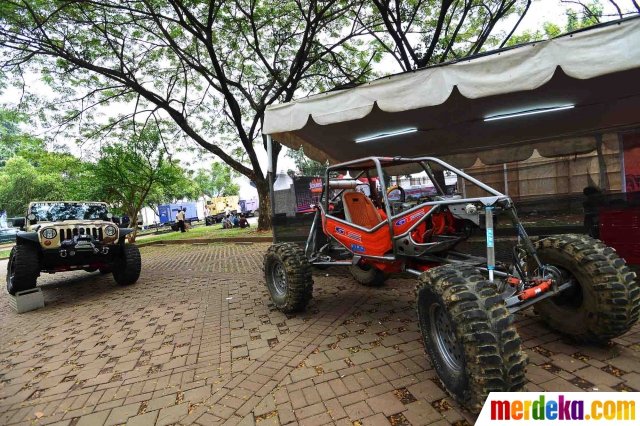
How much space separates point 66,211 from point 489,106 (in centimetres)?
905

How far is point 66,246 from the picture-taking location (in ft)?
19.4

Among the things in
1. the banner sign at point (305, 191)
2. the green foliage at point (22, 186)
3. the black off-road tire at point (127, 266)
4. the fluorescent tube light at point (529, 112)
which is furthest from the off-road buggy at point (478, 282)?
the green foliage at point (22, 186)

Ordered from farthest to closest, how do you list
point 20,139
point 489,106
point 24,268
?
point 20,139
point 489,106
point 24,268

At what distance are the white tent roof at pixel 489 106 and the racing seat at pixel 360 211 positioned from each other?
1.21m

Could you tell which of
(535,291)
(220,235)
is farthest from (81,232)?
(220,235)

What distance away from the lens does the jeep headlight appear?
229 inches

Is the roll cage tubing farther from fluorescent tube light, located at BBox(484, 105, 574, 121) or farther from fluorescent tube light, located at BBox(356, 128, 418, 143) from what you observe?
fluorescent tube light, located at BBox(484, 105, 574, 121)

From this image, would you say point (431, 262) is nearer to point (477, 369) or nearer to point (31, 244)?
point (477, 369)

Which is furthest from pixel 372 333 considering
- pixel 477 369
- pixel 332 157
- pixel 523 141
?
pixel 523 141

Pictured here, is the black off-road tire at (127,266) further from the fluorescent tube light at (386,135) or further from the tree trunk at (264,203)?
the tree trunk at (264,203)

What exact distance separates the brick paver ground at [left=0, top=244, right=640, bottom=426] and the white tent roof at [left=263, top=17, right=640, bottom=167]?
268cm

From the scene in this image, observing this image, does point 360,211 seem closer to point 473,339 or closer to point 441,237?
point 441,237

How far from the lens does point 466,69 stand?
3.71m

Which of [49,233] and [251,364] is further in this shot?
[49,233]
